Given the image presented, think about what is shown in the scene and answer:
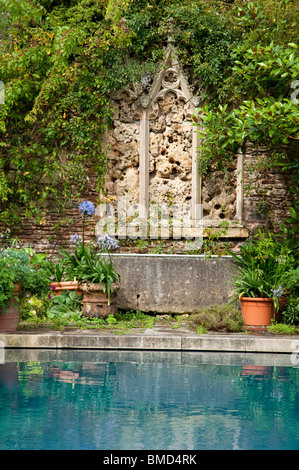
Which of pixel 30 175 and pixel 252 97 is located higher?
pixel 252 97

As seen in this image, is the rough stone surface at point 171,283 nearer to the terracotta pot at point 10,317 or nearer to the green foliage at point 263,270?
the green foliage at point 263,270

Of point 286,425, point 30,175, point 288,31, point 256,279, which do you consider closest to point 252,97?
point 288,31

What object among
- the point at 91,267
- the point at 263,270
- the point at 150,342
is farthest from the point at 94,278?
the point at 263,270

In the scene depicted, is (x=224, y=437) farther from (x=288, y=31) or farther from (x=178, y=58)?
(x=178, y=58)

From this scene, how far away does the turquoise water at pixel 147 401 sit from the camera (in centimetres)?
359

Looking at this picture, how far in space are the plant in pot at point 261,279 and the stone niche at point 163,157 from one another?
1.66 metres

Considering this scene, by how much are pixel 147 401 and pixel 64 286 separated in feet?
15.0

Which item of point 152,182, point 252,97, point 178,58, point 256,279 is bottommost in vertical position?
point 256,279

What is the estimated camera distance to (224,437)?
3.66 m

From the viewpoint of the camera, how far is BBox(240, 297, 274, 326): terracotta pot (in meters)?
8.56

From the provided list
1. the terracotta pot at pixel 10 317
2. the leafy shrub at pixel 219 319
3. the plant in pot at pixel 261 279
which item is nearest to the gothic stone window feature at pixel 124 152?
the plant in pot at pixel 261 279

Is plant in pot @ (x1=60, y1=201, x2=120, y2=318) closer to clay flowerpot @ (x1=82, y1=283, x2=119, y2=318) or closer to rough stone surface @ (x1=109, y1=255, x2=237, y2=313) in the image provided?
clay flowerpot @ (x1=82, y1=283, x2=119, y2=318)

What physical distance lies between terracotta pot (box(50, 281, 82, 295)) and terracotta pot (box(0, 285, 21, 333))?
1442 millimetres
